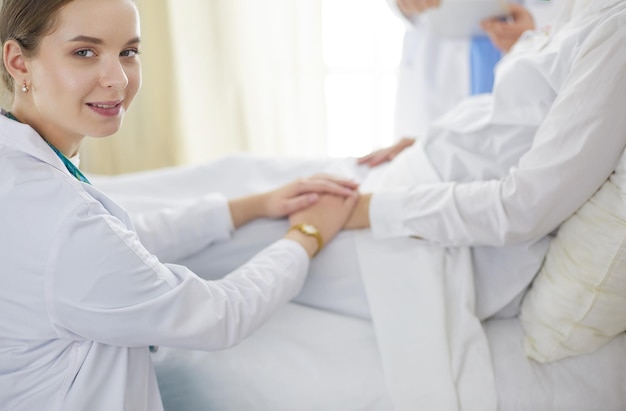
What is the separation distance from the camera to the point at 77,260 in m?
0.80

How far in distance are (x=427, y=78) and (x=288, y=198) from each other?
114 cm

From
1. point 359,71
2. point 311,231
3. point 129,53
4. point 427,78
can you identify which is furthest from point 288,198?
point 359,71

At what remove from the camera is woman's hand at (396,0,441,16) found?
1.91 meters

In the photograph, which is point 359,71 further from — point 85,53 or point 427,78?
point 85,53

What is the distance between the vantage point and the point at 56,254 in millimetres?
800

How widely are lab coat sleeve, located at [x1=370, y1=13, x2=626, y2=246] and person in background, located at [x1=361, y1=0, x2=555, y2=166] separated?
2.68 feet

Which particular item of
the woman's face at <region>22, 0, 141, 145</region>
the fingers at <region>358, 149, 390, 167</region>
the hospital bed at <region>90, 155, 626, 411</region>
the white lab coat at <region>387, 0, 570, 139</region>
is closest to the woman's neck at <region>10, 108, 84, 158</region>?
the woman's face at <region>22, 0, 141, 145</region>

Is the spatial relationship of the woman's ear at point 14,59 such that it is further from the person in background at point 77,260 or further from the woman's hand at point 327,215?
the woman's hand at point 327,215

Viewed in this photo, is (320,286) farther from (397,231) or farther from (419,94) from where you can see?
(419,94)

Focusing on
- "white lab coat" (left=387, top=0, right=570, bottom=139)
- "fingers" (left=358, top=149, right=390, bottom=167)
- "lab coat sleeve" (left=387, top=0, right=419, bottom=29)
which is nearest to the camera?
"fingers" (left=358, top=149, right=390, bottom=167)

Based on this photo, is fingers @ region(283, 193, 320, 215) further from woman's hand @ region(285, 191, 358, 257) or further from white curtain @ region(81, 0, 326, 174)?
white curtain @ region(81, 0, 326, 174)

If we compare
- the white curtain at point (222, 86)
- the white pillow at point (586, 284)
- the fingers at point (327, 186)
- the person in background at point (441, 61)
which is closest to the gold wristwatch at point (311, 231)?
the fingers at point (327, 186)

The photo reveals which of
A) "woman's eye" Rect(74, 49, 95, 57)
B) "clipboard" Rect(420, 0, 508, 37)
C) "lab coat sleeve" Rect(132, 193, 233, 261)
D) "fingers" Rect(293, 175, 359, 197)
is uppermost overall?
"woman's eye" Rect(74, 49, 95, 57)

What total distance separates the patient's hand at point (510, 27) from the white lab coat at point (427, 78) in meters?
0.25
